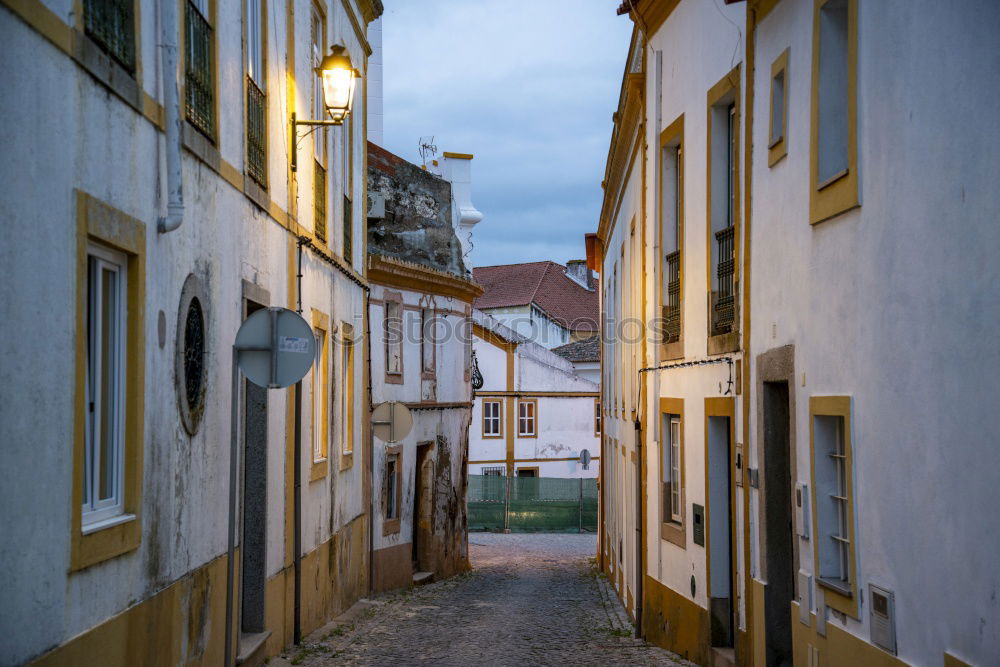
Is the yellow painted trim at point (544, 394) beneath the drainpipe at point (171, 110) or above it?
beneath

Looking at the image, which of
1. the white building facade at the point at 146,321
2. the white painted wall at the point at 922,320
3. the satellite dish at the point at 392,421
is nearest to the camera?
the white building facade at the point at 146,321

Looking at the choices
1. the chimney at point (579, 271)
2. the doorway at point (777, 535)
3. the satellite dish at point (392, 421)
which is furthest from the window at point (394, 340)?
the chimney at point (579, 271)

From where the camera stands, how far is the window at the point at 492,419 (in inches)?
1817

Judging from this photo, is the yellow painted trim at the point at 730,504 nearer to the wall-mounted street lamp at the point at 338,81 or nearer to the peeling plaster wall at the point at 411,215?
the wall-mounted street lamp at the point at 338,81

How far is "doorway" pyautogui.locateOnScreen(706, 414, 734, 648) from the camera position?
35.3 feet

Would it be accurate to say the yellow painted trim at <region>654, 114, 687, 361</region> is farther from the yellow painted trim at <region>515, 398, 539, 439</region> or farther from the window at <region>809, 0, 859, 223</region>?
the yellow painted trim at <region>515, 398, 539, 439</region>

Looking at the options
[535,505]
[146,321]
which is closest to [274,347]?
[146,321]

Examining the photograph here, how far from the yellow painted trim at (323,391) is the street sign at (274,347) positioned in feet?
19.2

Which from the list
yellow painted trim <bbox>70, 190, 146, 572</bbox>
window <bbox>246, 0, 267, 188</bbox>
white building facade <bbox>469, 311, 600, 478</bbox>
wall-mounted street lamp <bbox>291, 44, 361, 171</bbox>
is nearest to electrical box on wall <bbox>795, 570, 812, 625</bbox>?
yellow painted trim <bbox>70, 190, 146, 572</bbox>

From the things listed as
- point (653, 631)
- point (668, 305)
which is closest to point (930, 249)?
point (668, 305)

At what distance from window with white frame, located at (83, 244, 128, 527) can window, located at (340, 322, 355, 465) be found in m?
8.77

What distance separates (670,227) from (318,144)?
4.20 m

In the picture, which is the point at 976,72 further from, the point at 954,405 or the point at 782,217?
the point at 782,217

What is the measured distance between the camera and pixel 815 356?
7.68 metres
